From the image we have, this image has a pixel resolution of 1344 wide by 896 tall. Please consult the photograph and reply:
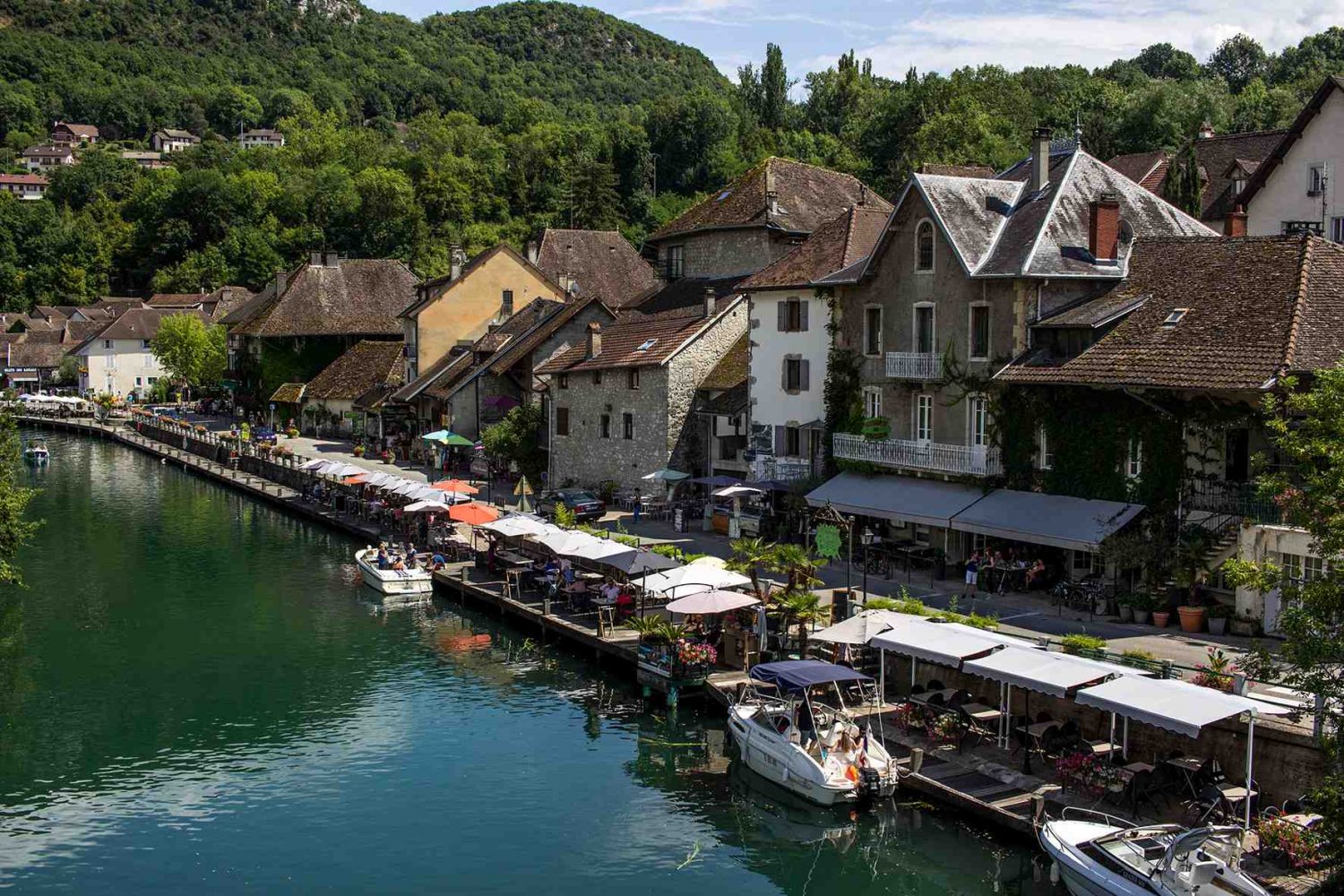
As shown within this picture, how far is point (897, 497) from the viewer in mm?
41156

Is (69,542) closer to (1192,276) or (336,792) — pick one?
(336,792)

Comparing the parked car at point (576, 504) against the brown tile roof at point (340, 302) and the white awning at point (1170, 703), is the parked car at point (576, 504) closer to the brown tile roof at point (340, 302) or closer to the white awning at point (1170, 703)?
the white awning at point (1170, 703)

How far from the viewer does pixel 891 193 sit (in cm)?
10225

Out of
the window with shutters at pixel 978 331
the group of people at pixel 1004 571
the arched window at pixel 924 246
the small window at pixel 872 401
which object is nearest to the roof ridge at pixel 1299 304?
the group of people at pixel 1004 571

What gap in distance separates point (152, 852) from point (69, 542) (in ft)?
119

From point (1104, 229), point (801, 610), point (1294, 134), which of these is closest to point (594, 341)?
point (1104, 229)

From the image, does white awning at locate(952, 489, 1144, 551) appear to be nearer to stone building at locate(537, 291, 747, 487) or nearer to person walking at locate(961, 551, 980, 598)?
person walking at locate(961, 551, 980, 598)

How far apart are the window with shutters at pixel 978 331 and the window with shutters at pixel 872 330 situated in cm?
439

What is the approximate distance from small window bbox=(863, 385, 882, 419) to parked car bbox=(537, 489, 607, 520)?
11.0m

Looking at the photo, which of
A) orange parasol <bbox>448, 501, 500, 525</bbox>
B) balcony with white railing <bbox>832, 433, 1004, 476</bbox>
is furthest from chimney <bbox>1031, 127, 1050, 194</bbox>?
orange parasol <bbox>448, 501, 500, 525</bbox>

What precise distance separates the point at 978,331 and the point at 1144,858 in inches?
860

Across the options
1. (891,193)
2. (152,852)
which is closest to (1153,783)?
(152,852)

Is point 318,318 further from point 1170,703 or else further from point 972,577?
point 1170,703

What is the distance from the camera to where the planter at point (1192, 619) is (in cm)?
3155
